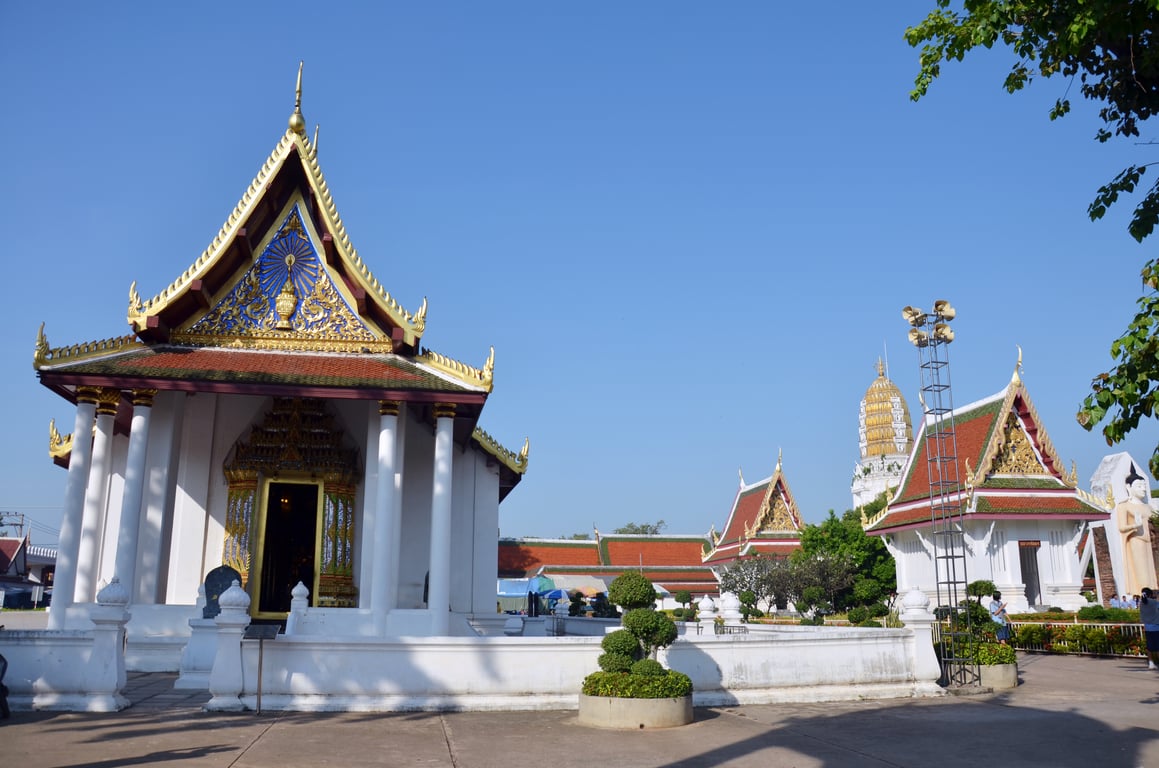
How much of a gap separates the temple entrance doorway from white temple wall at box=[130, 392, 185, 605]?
5.40 feet

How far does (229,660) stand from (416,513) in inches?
266

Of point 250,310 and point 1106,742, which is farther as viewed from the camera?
point 250,310

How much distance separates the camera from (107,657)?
9680 mm

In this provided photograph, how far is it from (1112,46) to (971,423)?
2558 cm

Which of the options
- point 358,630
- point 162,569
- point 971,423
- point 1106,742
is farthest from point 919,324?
point 971,423

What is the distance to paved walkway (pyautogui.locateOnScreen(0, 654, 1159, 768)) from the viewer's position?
24.0 feet

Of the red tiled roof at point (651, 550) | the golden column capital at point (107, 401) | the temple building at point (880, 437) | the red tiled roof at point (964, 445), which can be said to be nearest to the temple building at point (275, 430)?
the golden column capital at point (107, 401)

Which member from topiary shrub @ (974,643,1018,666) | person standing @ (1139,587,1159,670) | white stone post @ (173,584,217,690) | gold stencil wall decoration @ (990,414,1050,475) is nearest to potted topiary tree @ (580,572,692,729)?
white stone post @ (173,584,217,690)

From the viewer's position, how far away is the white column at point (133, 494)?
12.8 metres

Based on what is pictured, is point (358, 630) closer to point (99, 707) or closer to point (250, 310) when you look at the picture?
point (99, 707)

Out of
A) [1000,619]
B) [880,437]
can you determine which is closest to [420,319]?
[1000,619]

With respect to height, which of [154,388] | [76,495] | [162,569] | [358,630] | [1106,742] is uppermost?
[154,388]

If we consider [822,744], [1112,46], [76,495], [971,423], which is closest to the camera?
[1112,46]

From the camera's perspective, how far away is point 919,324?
45.5 feet
